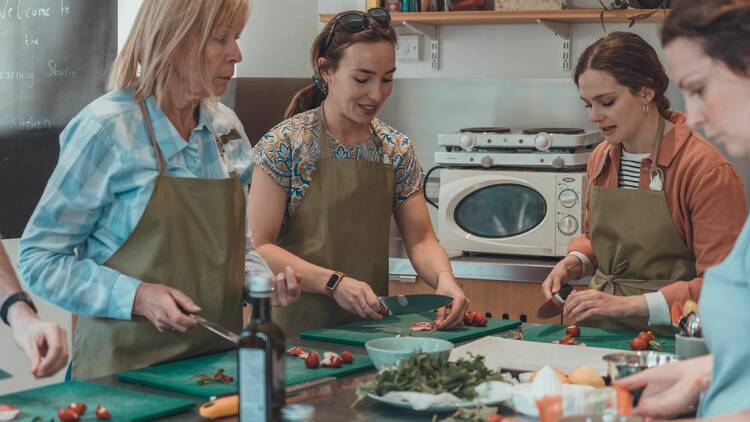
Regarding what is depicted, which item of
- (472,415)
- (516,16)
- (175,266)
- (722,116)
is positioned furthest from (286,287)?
(516,16)

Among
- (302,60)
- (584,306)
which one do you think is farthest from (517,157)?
(584,306)

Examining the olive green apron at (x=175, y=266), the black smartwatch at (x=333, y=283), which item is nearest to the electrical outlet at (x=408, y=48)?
the black smartwatch at (x=333, y=283)

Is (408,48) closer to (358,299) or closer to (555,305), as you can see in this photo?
(555,305)

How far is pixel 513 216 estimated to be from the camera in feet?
13.7

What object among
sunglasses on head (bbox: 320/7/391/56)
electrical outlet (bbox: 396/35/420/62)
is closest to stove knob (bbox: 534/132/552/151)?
electrical outlet (bbox: 396/35/420/62)

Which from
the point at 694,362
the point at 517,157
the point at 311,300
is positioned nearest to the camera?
the point at 694,362

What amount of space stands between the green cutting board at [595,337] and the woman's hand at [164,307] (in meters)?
0.81

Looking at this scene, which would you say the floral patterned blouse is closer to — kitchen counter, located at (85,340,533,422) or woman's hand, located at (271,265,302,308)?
woman's hand, located at (271,265,302,308)

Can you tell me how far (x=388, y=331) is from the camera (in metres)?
2.44

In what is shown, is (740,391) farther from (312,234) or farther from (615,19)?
(615,19)

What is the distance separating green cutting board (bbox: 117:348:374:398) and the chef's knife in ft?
2.14

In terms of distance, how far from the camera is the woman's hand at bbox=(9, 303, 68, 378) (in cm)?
179

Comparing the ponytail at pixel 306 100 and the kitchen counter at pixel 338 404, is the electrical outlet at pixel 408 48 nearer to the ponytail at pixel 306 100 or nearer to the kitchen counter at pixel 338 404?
the ponytail at pixel 306 100

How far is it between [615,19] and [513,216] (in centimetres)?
95
